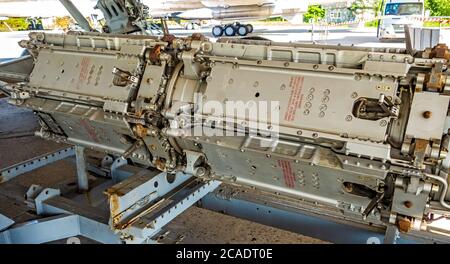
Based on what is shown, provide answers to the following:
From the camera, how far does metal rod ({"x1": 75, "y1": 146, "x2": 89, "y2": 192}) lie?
326 cm

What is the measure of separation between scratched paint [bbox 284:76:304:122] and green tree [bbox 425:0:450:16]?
28.3 m

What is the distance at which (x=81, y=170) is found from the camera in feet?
11.1

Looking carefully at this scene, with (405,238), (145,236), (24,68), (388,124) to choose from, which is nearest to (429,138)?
(388,124)

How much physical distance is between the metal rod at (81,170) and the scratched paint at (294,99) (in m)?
2.14

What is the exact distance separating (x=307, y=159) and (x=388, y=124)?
0.43 m

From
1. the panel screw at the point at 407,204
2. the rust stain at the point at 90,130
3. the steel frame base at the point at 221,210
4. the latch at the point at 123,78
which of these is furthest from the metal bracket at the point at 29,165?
the panel screw at the point at 407,204

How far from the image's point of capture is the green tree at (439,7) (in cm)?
2494

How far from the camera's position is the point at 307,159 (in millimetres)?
1846

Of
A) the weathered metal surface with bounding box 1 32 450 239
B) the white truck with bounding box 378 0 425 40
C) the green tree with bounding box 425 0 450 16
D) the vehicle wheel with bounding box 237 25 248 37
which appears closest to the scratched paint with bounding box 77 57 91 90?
the weathered metal surface with bounding box 1 32 450 239

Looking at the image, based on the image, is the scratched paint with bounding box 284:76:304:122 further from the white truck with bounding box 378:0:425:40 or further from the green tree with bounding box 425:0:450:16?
the green tree with bounding box 425:0:450:16

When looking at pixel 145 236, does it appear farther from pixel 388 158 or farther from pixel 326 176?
pixel 388 158

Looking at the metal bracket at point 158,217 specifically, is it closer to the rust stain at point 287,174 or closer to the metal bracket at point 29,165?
the rust stain at point 287,174

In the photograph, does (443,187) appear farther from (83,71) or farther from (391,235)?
(83,71)

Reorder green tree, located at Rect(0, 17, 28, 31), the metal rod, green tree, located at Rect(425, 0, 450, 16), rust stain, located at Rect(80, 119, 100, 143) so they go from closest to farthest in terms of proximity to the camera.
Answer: rust stain, located at Rect(80, 119, 100, 143), the metal rod, green tree, located at Rect(0, 17, 28, 31), green tree, located at Rect(425, 0, 450, 16)
